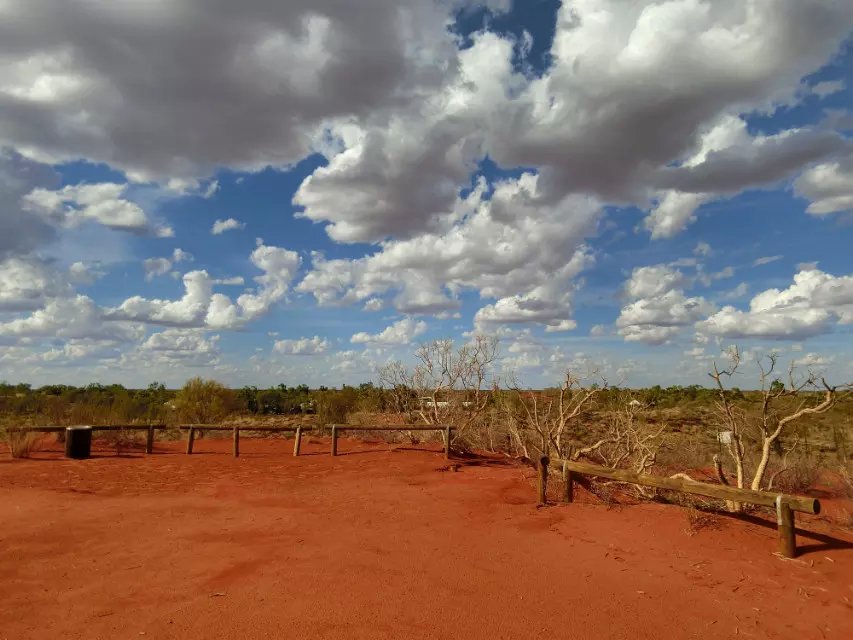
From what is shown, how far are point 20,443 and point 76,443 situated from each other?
4.92 ft

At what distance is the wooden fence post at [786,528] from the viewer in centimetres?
764

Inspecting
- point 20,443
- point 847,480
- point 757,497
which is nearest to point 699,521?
point 757,497

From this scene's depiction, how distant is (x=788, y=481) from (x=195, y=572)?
15999mm

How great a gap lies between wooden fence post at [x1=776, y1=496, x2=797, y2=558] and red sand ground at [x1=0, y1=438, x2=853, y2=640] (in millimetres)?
265

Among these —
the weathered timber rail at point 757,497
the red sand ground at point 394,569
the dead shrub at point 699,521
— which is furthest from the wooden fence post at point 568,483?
the dead shrub at point 699,521

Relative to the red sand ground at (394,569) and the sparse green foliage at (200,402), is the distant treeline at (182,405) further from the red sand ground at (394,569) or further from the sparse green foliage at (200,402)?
the red sand ground at (394,569)

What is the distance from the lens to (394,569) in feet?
23.3

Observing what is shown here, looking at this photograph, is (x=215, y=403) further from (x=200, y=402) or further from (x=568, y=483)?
(x=568, y=483)

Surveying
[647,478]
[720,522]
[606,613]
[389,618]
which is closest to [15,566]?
[389,618]

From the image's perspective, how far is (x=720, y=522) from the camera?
8977mm

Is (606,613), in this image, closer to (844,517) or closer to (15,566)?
(15,566)

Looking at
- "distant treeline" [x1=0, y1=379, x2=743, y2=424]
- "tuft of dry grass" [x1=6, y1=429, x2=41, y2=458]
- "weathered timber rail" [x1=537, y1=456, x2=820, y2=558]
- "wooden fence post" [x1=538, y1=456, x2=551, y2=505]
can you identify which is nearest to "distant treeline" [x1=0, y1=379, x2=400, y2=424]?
"distant treeline" [x1=0, y1=379, x2=743, y2=424]

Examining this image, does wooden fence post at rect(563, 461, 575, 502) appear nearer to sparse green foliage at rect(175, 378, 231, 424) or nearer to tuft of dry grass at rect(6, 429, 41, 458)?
tuft of dry grass at rect(6, 429, 41, 458)

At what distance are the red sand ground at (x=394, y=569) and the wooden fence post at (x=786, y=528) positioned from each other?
10.4 inches
